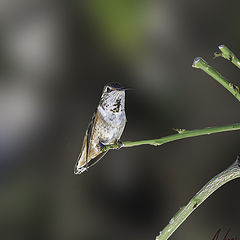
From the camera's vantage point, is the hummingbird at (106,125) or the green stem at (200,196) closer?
the green stem at (200,196)

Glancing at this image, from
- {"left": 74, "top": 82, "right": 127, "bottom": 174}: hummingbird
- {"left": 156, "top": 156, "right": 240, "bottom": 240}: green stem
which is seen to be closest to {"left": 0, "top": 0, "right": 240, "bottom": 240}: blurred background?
{"left": 74, "top": 82, "right": 127, "bottom": 174}: hummingbird

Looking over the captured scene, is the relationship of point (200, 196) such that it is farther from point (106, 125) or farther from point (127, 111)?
point (127, 111)

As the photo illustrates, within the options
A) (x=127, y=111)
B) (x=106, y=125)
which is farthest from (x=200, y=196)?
(x=127, y=111)

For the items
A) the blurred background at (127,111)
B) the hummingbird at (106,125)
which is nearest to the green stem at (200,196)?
the hummingbird at (106,125)

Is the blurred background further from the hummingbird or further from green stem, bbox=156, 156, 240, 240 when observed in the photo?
green stem, bbox=156, 156, 240, 240

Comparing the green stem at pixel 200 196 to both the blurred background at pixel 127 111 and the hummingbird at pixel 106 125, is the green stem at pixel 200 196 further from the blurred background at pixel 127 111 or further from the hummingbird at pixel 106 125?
the blurred background at pixel 127 111

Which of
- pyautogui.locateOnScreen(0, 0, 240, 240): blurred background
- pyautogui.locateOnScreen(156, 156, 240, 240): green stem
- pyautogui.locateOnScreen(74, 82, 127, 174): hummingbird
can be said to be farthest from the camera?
pyautogui.locateOnScreen(0, 0, 240, 240): blurred background
